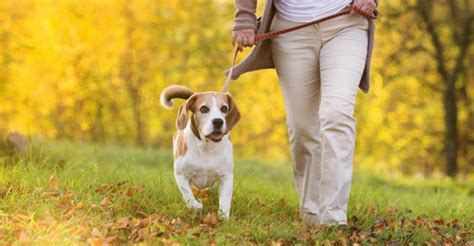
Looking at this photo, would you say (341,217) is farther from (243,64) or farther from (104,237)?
(104,237)

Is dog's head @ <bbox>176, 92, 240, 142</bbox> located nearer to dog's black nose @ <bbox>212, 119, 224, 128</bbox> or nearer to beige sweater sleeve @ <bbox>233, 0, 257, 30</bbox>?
dog's black nose @ <bbox>212, 119, 224, 128</bbox>

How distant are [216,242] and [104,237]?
0.62 meters

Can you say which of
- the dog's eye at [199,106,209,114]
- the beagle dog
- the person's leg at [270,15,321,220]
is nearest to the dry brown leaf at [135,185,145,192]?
the beagle dog

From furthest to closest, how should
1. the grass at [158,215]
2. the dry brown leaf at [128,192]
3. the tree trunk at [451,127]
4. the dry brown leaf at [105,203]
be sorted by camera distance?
the tree trunk at [451,127] < the dry brown leaf at [128,192] < the dry brown leaf at [105,203] < the grass at [158,215]

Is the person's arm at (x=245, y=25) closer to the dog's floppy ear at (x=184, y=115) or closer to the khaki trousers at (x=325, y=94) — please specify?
the khaki trousers at (x=325, y=94)

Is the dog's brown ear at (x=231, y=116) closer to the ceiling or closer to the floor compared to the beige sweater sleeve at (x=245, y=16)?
closer to the floor

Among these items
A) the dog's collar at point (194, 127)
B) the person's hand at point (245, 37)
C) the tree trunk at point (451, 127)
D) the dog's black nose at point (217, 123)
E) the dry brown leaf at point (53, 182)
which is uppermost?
the person's hand at point (245, 37)

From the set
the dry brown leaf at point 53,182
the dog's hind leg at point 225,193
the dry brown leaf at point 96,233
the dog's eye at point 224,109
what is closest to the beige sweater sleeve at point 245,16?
the dog's eye at point 224,109

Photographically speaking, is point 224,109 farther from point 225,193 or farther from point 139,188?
point 139,188

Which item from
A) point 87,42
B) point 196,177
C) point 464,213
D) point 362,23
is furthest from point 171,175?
point 87,42

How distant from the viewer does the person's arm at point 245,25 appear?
16.0ft

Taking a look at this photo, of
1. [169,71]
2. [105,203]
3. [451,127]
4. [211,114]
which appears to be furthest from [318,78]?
[169,71]

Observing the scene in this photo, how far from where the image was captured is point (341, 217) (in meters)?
4.69

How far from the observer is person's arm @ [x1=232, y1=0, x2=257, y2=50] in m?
4.89
